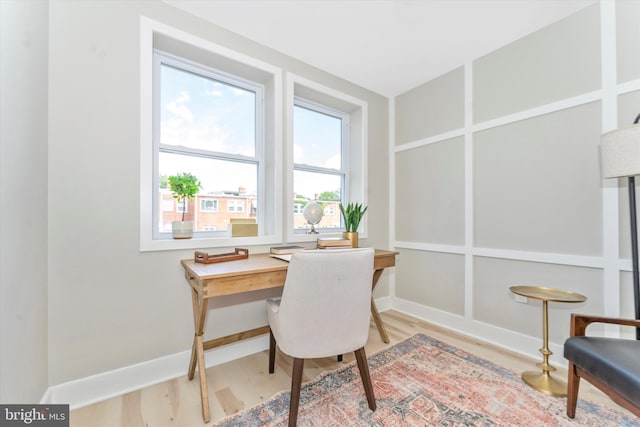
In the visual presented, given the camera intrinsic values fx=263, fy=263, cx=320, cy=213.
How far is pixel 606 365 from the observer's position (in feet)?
3.76

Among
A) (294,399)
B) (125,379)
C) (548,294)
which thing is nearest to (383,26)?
(548,294)

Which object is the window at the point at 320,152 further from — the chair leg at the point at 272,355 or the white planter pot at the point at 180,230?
the chair leg at the point at 272,355

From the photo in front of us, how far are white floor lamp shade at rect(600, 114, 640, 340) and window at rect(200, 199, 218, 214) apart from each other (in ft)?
8.58

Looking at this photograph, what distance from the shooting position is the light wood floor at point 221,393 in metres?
1.39

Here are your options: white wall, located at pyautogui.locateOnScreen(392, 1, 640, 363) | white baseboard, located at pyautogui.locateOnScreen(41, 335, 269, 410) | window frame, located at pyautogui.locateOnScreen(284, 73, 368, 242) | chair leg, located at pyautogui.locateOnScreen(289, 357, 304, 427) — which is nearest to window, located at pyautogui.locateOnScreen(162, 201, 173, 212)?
window frame, located at pyautogui.locateOnScreen(284, 73, 368, 242)

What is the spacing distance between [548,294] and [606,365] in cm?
65

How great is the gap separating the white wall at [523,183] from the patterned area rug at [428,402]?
0.59 meters

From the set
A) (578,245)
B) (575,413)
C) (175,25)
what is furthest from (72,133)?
(578,245)

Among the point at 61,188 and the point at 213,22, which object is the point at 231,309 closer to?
the point at 61,188

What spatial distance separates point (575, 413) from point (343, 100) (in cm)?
288

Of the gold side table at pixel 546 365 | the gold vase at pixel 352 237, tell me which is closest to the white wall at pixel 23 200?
the gold vase at pixel 352 237

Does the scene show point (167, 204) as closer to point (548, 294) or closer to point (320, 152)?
point (320, 152)

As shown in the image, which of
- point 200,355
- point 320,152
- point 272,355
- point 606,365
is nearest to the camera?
point 606,365

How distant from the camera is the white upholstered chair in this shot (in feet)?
4.12
